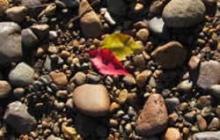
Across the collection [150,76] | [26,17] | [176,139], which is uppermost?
[26,17]

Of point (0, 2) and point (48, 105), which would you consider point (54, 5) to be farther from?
point (48, 105)

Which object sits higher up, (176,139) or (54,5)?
(54,5)

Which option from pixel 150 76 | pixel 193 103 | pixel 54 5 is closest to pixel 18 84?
pixel 54 5

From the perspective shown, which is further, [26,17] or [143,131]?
[26,17]

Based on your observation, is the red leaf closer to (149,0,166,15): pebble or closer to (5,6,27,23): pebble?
(149,0,166,15): pebble

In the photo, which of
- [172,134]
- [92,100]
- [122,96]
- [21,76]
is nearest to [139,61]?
[122,96]

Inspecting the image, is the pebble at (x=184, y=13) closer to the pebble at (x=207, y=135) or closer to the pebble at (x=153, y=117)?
the pebble at (x=153, y=117)
